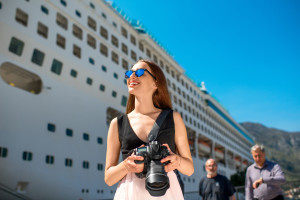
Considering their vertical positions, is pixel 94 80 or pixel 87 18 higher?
pixel 87 18

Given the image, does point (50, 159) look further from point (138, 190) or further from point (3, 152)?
point (138, 190)

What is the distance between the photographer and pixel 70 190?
11.6 metres

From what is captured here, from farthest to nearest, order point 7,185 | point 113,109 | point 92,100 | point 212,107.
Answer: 1. point 212,107
2. point 113,109
3. point 92,100
4. point 7,185

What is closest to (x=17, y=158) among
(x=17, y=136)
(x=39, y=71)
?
(x=17, y=136)

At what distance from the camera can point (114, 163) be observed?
1510 millimetres

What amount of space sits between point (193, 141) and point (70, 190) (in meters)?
19.9

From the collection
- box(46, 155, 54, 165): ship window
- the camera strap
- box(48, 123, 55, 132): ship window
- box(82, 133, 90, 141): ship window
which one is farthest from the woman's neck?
box(82, 133, 90, 141): ship window

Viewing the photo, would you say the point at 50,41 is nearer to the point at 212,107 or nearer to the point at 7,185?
the point at 7,185

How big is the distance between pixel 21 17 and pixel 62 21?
109 inches

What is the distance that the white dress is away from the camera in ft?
4.17

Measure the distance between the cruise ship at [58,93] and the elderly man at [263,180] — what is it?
4.50m

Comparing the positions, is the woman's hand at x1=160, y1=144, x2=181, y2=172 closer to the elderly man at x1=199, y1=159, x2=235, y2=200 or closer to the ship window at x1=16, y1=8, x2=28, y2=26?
the elderly man at x1=199, y1=159, x2=235, y2=200

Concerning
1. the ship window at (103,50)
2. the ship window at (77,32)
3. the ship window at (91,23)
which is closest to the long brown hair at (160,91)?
the ship window at (77,32)

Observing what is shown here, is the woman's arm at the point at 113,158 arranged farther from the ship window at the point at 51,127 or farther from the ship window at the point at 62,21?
the ship window at the point at 62,21
